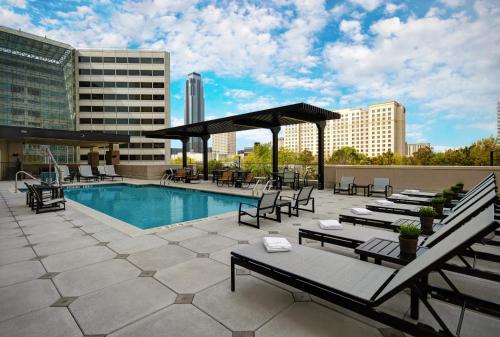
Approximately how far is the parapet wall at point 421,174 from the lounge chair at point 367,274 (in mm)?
9775

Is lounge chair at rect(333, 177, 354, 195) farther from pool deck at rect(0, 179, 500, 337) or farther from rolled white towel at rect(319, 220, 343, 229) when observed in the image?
rolled white towel at rect(319, 220, 343, 229)

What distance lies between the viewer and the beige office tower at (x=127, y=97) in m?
49.2

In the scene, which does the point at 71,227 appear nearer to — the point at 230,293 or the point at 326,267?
the point at 230,293

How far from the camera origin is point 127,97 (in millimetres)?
50969

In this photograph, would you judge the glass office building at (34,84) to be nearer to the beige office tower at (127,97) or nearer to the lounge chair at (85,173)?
the beige office tower at (127,97)

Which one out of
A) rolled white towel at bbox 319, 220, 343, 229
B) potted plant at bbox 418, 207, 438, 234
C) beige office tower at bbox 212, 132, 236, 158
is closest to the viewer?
potted plant at bbox 418, 207, 438, 234

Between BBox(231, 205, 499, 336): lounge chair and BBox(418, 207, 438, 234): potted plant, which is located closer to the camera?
BBox(231, 205, 499, 336): lounge chair

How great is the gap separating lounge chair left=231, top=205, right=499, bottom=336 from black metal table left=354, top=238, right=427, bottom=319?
0.10 meters

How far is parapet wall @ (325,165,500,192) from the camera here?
9.69m

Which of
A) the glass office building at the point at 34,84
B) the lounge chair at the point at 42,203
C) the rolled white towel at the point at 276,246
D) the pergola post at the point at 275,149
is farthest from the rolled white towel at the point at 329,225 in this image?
the glass office building at the point at 34,84

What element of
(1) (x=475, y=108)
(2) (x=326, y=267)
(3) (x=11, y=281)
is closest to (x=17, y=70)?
(3) (x=11, y=281)

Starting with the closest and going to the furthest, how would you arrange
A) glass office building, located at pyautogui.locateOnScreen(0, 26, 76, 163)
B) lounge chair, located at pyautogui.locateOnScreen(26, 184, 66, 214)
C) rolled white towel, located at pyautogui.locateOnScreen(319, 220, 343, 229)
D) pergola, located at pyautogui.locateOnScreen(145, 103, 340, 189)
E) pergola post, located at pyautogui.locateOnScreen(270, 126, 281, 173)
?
1. rolled white towel, located at pyautogui.locateOnScreen(319, 220, 343, 229)
2. lounge chair, located at pyautogui.locateOnScreen(26, 184, 66, 214)
3. pergola, located at pyautogui.locateOnScreen(145, 103, 340, 189)
4. pergola post, located at pyautogui.locateOnScreen(270, 126, 281, 173)
5. glass office building, located at pyautogui.locateOnScreen(0, 26, 76, 163)

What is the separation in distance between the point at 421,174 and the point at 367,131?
9411 centimetres

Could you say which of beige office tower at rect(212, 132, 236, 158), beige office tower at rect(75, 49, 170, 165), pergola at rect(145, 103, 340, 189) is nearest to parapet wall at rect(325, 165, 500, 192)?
pergola at rect(145, 103, 340, 189)
